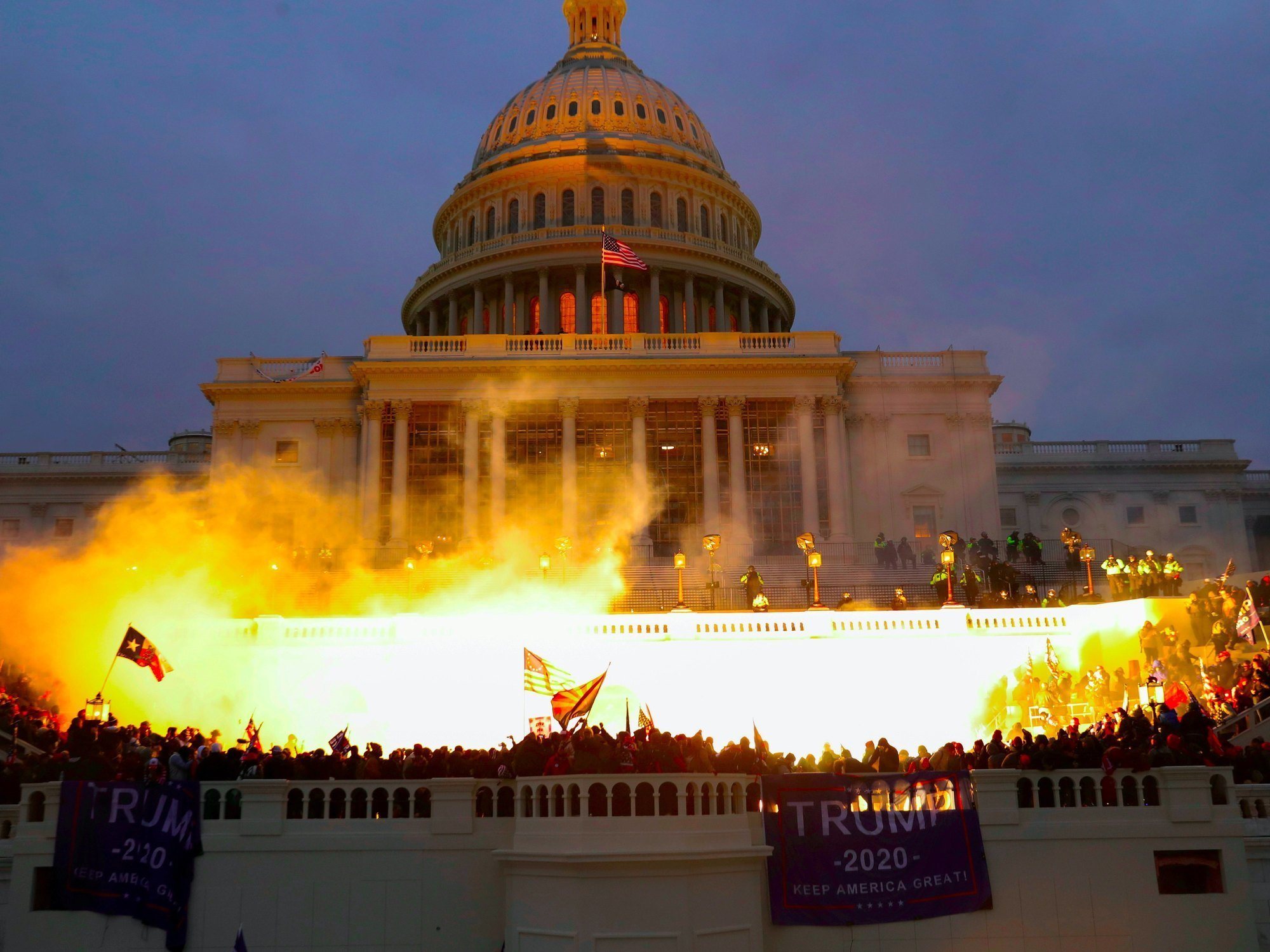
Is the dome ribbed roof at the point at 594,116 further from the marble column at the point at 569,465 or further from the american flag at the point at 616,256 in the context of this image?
the marble column at the point at 569,465

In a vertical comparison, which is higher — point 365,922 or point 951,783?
point 951,783

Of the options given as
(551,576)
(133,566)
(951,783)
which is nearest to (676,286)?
(551,576)

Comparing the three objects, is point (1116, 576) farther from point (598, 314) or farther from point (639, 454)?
point (598, 314)

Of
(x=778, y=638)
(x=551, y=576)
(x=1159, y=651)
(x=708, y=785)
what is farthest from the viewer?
(x=551, y=576)

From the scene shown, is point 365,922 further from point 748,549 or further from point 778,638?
point 748,549

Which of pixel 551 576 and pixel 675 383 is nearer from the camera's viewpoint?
pixel 551 576

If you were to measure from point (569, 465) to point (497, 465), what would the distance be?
10.1 ft

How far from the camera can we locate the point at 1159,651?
3278 centimetres

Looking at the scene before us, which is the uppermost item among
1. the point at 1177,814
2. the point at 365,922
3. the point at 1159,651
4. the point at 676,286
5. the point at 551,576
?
the point at 676,286

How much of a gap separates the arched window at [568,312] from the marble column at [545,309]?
1.73ft

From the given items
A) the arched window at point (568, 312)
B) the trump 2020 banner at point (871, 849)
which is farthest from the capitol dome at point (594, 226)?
the trump 2020 banner at point (871, 849)

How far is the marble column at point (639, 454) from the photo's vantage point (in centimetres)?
5559

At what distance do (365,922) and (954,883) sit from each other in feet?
28.3

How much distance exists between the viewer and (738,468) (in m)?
56.0
